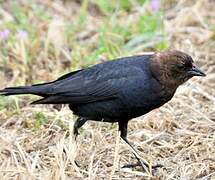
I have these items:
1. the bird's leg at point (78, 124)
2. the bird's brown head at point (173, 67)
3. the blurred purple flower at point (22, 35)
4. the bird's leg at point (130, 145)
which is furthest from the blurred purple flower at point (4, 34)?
the bird's brown head at point (173, 67)

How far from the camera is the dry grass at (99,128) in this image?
4820 millimetres

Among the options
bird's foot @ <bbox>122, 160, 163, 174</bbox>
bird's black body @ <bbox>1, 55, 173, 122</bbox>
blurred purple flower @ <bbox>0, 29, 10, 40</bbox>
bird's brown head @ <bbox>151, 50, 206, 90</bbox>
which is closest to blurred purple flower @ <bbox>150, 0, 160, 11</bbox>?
blurred purple flower @ <bbox>0, 29, 10, 40</bbox>

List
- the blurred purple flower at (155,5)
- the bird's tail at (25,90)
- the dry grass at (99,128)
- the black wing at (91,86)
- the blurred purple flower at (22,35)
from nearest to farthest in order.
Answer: the dry grass at (99,128)
the black wing at (91,86)
the bird's tail at (25,90)
the blurred purple flower at (22,35)
the blurred purple flower at (155,5)

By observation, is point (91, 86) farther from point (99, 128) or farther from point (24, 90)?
point (99, 128)

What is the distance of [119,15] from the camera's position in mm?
8031

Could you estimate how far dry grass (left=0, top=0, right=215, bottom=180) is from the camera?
482 cm

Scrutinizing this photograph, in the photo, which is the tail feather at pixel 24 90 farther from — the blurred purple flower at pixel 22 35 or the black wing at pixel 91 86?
the blurred purple flower at pixel 22 35

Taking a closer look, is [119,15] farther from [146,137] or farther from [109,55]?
[146,137]

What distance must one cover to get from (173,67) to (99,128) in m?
0.96

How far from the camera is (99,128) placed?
5.62 meters

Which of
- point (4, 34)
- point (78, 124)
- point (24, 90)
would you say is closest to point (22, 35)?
point (4, 34)

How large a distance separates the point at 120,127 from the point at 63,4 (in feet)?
11.8

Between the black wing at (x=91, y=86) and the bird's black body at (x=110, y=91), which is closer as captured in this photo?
the bird's black body at (x=110, y=91)

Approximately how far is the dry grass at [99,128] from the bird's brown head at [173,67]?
1.78ft
